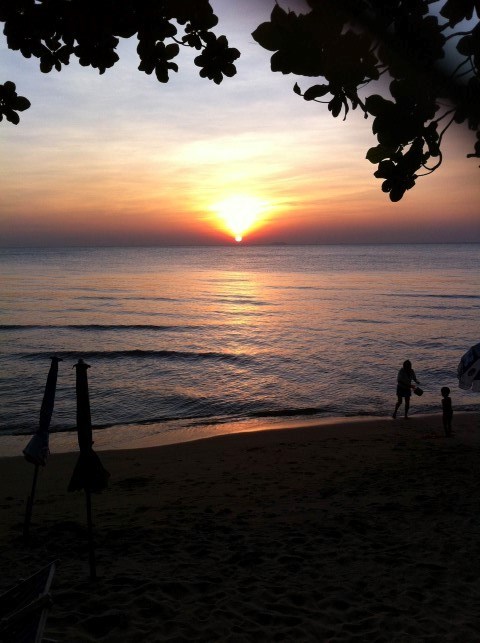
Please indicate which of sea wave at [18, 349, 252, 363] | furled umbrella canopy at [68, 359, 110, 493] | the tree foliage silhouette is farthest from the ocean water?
the tree foliage silhouette

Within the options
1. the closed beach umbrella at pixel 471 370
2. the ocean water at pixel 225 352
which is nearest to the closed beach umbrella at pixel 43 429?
the closed beach umbrella at pixel 471 370

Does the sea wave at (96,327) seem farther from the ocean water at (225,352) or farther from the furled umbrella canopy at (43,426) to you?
the furled umbrella canopy at (43,426)

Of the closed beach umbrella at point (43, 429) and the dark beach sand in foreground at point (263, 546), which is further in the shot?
the closed beach umbrella at point (43, 429)

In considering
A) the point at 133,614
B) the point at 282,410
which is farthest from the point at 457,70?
the point at 282,410

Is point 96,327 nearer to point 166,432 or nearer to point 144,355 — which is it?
point 144,355

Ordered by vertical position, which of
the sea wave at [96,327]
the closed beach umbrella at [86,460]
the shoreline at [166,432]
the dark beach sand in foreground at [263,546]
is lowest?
the shoreline at [166,432]

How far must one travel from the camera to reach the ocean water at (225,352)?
1947 cm

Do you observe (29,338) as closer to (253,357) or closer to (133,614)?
(253,357)

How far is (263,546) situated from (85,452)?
304 cm

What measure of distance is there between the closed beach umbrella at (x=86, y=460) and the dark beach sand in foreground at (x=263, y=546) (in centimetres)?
101

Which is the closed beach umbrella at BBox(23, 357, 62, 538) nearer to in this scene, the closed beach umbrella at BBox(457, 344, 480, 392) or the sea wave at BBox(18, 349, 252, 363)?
the closed beach umbrella at BBox(457, 344, 480, 392)

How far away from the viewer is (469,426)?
16078mm

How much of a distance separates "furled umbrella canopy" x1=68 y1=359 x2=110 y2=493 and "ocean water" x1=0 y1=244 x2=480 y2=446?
33.6ft

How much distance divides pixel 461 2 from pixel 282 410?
18060 millimetres
